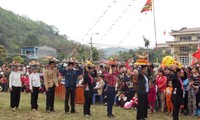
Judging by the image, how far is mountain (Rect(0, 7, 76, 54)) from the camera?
85.2 m

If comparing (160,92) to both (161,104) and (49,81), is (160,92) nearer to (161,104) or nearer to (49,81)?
(161,104)

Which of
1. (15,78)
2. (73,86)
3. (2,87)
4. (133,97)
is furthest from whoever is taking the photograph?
(2,87)

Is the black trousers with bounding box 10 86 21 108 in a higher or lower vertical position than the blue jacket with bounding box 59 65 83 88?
lower

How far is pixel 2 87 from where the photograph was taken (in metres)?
20.8

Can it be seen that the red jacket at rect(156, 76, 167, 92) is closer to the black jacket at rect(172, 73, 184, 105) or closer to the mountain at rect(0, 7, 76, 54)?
the black jacket at rect(172, 73, 184, 105)

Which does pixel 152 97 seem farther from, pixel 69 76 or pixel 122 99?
pixel 69 76

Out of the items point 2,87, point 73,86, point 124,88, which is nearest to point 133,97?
point 124,88

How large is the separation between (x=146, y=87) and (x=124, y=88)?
14.8 feet

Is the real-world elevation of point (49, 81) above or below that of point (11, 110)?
above

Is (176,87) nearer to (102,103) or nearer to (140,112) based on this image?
(140,112)

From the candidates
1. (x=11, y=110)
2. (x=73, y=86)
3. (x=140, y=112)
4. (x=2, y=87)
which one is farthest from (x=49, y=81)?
(x=2, y=87)

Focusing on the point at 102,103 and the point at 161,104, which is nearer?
the point at 161,104

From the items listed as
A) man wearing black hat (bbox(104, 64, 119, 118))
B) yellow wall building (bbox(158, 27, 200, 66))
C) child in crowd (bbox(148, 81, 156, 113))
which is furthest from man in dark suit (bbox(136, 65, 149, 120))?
yellow wall building (bbox(158, 27, 200, 66))

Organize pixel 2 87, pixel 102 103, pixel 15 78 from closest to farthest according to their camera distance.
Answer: pixel 15 78 < pixel 102 103 < pixel 2 87
